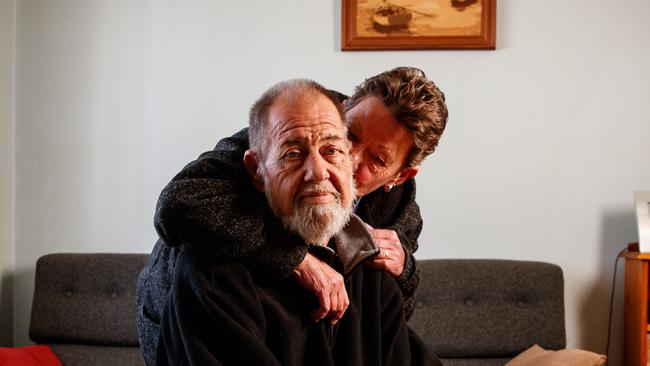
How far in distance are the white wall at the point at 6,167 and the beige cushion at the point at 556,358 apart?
227 cm

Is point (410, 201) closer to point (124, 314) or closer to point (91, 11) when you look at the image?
point (124, 314)

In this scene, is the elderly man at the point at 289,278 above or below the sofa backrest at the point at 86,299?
above

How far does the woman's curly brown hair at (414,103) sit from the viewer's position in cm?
154

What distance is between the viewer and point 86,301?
308 cm

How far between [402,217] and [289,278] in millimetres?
412

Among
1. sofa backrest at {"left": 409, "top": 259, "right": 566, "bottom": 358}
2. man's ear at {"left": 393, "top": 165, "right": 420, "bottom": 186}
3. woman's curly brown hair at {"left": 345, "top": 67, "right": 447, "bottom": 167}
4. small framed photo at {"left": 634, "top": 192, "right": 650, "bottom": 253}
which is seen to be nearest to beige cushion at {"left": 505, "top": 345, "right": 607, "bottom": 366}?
sofa backrest at {"left": 409, "top": 259, "right": 566, "bottom": 358}

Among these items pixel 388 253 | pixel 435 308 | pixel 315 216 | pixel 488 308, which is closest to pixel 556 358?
pixel 488 308

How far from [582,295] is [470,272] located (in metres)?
0.63

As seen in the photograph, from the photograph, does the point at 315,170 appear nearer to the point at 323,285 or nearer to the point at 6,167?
the point at 323,285

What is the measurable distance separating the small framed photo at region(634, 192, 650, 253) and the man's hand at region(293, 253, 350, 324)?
1.94m

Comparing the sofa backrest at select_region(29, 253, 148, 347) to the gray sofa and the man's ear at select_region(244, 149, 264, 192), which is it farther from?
the man's ear at select_region(244, 149, 264, 192)

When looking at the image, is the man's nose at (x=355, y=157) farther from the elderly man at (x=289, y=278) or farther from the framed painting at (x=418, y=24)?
the framed painting at (x=418, y=24)

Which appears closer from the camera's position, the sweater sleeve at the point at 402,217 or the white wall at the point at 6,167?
the sweater sleeve at the point at 402,217

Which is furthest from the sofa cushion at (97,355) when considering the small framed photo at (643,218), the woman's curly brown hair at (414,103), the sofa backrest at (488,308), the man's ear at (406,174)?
the small framed photo at (643,218)
